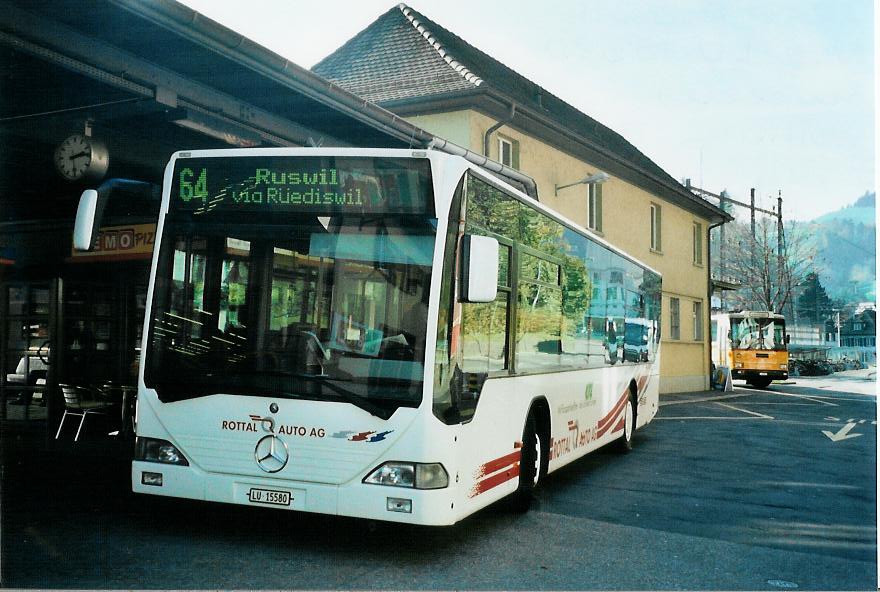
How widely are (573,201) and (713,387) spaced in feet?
46.2

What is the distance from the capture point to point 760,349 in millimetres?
39688

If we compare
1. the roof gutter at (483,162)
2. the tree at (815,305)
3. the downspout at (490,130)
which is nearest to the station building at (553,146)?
the downspout at (490,130)

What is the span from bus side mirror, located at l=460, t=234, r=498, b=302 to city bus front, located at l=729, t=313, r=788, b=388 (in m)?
35.8

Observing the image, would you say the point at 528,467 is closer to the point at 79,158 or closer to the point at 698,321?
the point at 79,158

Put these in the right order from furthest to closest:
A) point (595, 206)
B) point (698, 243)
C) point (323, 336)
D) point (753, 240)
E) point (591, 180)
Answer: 1. point (753, 240)
2. point (698, 243)
3. point (595, 206)
4. point (591, 180)
5. point (323, 336)

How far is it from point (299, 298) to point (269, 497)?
1.30 metres

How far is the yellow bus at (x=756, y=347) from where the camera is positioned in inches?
1548

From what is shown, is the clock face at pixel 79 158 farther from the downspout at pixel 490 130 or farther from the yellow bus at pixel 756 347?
the yellow bus at pixel 756 347

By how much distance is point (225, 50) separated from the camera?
835cm

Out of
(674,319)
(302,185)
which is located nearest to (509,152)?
(674,319)

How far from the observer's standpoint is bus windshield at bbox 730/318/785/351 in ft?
130

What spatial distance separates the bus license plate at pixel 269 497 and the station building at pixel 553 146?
18.8 ft

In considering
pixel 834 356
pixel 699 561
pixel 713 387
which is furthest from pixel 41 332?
pixel 834 356

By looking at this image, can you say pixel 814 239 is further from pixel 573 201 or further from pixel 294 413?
pixel 294 413
